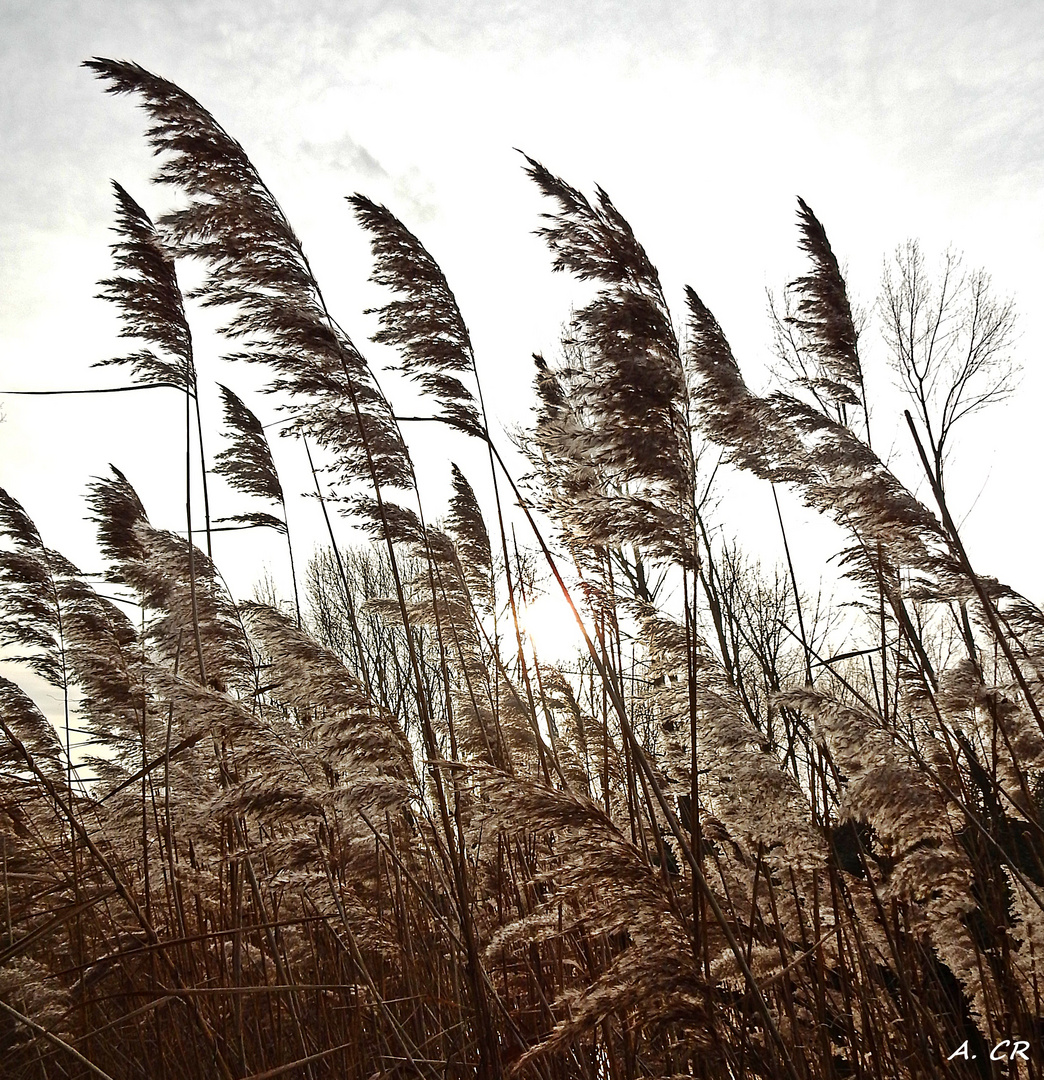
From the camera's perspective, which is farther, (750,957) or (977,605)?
(977,605)

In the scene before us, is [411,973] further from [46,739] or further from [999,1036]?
[46,739]

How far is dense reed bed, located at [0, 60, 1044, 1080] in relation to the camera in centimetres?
197

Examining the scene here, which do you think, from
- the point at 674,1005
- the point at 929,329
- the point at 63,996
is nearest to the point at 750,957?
the point at 674,1005

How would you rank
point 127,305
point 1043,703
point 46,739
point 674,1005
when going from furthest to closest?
point 46,739 < point 127,305 < point 1043,703 < point 674,1005

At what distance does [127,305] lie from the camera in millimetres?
3693

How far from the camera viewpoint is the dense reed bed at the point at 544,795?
6.46ft

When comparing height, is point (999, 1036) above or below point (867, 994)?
below

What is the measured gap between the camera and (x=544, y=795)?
1551 millimetres

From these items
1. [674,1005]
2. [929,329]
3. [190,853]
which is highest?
[929,329]

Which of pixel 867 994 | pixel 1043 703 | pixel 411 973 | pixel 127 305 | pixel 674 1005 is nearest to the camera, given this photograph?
pixel 674 1005

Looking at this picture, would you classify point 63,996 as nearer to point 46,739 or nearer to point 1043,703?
point 46,739

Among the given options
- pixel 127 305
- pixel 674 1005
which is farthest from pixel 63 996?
pixel 127 305

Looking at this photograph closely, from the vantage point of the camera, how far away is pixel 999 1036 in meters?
2.07

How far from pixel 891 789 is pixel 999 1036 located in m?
0.72
